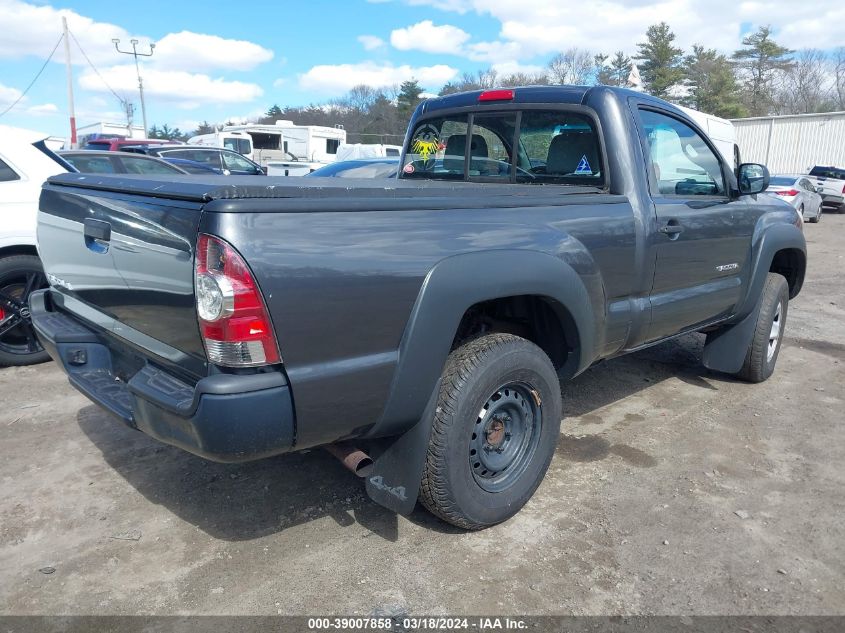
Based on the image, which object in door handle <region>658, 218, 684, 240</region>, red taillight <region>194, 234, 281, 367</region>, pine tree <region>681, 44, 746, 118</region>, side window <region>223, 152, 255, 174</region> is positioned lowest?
red taillight <region>194, 234, 281, 367</region>

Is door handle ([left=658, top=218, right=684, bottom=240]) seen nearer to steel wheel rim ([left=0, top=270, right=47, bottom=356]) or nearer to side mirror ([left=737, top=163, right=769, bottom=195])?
side mirror ([left=737, top=163, right=769, bottom=195])

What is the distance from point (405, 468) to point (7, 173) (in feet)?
14.4

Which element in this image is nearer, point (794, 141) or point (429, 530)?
point (429, 530)

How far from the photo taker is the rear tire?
15.8ft

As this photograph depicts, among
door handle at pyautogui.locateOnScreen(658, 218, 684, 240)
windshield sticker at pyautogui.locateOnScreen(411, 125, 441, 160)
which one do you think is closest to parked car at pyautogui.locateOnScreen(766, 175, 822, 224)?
windshield sticker at pyautogui.locateOnScreen(411, 125, 441, 160)

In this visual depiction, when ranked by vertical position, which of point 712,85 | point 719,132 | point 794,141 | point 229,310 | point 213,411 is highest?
point 712,85

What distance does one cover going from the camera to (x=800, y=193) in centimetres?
1780

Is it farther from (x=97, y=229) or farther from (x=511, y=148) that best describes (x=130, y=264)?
(x=511, y=148)

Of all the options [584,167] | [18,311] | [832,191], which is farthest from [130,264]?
[832,191]

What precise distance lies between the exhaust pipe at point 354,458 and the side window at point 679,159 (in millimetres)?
2237

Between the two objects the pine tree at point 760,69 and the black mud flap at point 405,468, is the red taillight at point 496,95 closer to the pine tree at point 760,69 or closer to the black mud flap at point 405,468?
the black mud flap at point 405,468

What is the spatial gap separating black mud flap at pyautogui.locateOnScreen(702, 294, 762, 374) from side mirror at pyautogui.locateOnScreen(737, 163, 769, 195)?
32.7 inches

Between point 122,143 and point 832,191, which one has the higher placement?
point 122,143

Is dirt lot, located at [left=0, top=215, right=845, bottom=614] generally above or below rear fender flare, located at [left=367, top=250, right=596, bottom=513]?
below
